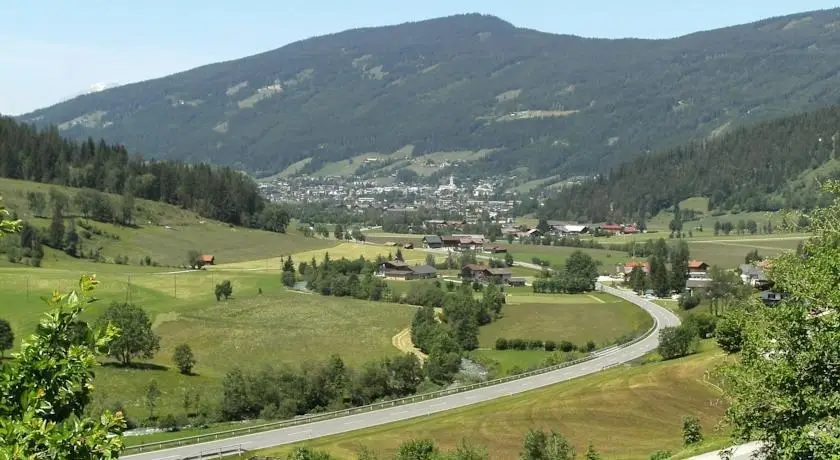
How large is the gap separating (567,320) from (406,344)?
24.3m

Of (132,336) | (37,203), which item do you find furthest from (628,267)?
(37,203)

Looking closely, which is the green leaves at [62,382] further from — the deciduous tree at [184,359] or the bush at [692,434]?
the deciduous tree at [184,359]

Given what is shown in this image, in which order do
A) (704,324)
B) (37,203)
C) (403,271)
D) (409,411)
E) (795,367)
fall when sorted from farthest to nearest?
(37,203)
(403,271)
(704,324)
(409,411)
(795,367)

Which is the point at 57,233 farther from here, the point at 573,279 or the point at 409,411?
the point at 409,411

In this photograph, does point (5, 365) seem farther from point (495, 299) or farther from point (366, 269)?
point (366, 269)

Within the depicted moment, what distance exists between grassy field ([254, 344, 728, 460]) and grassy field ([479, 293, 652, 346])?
98.5 ft

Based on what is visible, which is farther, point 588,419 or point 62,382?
point 588,419

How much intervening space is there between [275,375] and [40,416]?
61593mm

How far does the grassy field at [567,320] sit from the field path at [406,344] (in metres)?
8.16

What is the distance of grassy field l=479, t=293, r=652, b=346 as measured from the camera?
97.8m

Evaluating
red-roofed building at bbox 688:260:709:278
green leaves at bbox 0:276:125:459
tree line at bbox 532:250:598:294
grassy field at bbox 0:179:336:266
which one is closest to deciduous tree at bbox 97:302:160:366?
grassy field at bbox 0:179:336:266

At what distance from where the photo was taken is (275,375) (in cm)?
7056

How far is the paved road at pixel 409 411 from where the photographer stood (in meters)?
54.4

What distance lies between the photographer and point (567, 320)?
106m
